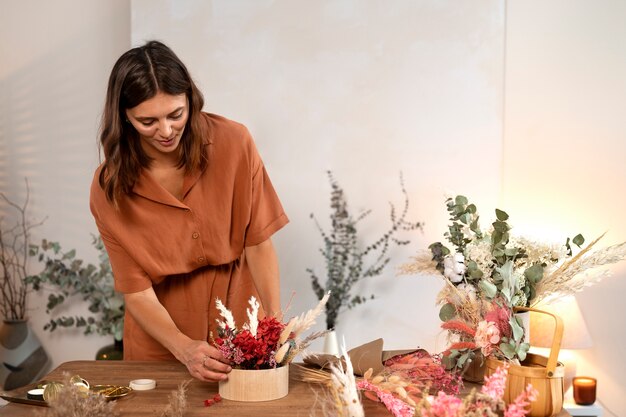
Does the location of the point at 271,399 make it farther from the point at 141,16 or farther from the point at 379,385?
the point at 141,16

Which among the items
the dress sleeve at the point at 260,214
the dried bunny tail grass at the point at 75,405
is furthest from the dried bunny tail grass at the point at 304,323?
the dress sleeve at the point at 260,214

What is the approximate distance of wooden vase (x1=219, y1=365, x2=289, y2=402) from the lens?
192 centimetres

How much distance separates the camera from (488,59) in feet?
13.0

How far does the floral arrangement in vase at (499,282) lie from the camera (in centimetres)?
193

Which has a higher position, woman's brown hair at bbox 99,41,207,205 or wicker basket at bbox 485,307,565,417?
woman's brown hair at bbox 99,41,207,205

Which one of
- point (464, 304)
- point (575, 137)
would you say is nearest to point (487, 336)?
point (464, 304)

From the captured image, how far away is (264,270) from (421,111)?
67.9 inches

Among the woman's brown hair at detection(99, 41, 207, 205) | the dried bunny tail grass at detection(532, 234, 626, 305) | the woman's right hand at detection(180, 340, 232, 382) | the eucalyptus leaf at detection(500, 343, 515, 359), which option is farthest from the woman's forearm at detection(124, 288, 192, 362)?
the dried bunny tail grass at detection(532, 234, 626, 305)

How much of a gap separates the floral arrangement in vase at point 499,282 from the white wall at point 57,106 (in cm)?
283

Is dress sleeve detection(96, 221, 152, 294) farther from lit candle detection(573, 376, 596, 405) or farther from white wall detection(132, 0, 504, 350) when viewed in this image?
lit candle detection(573, 376, 596, 405)

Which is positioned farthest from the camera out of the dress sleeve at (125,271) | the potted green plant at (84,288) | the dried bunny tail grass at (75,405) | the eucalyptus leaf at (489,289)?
the potted green plant at (84,288)

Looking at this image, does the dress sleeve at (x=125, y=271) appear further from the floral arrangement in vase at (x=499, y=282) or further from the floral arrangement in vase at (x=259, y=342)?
the floral arrangement in vase at (x=499, y=282)

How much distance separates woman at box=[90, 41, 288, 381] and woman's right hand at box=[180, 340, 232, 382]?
7.9 inches

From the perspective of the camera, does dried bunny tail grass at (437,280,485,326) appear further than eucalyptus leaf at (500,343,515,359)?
Yes
